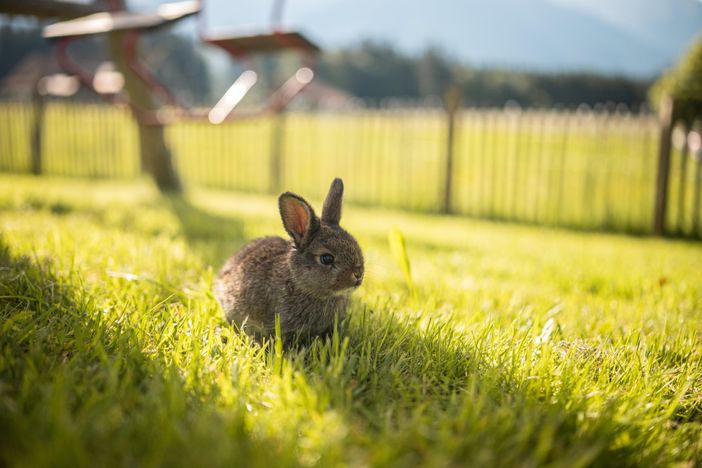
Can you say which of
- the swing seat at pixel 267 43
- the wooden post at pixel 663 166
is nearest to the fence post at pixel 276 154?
the swing seat at pixel 267 43

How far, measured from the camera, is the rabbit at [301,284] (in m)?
2.11

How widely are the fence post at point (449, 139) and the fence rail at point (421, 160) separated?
0.08m

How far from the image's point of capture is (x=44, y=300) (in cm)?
203

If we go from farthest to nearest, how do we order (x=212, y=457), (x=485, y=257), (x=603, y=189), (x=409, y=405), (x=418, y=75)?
(x=418, y=75) → (x=603, y=189) → (x=485, y=257) → (x=409, y=405) → (x=212, y=457)

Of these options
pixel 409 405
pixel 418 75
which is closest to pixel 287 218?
pixel 409 405

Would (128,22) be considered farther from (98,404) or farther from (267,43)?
(98,404)

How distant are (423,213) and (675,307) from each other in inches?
226

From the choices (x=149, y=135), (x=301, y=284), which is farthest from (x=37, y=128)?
(x=301, y=284)

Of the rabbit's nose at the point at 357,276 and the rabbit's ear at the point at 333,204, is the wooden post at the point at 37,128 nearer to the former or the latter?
the rabbit's ear at the point at 333,204

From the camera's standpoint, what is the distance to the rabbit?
2.11m

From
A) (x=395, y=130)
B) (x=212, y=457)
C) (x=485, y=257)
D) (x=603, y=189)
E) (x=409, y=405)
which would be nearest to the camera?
(x=212, y=457)

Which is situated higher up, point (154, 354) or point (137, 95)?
point (137, 95)

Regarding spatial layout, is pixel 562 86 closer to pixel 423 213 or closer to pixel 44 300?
pixel 423 213

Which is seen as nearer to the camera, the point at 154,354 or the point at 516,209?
the point at 154,354
